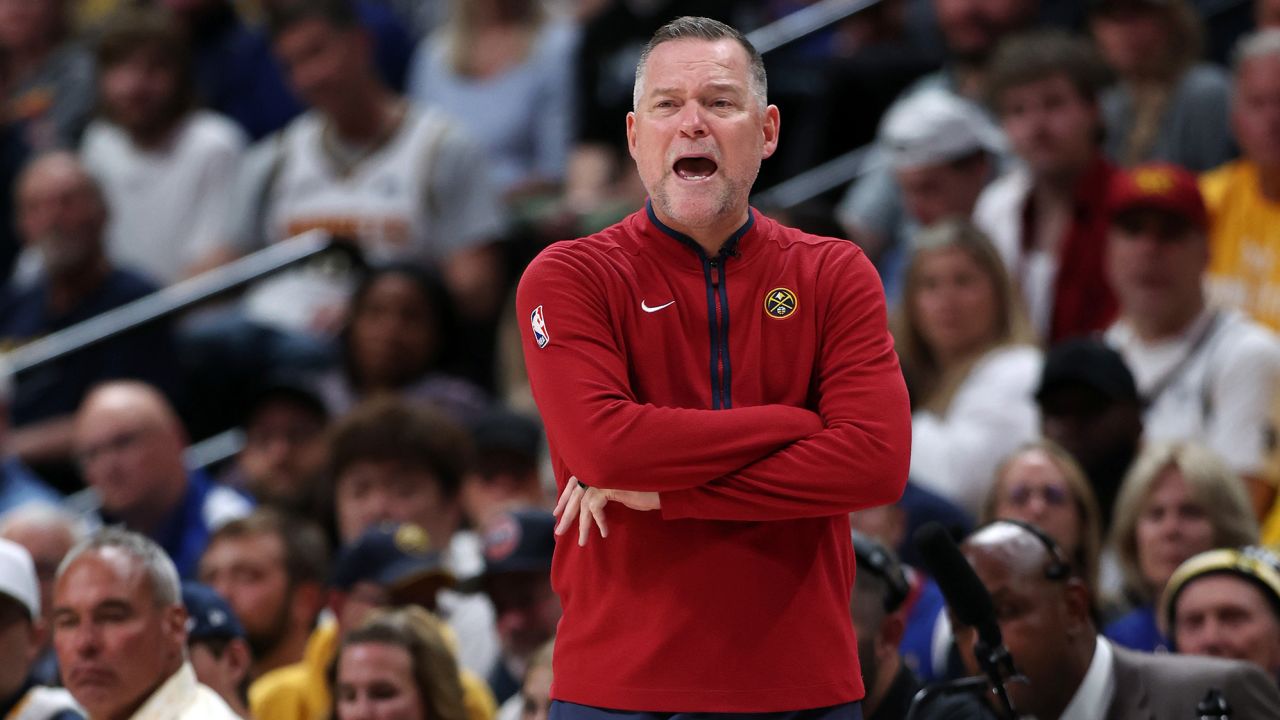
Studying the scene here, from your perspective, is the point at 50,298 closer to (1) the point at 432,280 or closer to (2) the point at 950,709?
(1) the point at 432,280

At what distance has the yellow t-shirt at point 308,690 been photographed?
20.5 ft

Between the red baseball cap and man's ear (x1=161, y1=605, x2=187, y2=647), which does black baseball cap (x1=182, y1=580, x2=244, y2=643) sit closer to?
man's ear (x1=161, y1=605, x2=187, y2=647)

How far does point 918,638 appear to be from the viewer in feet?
20.6

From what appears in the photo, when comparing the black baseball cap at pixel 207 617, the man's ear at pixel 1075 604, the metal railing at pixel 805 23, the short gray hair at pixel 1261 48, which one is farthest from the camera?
the metal railing at pixel 805 23

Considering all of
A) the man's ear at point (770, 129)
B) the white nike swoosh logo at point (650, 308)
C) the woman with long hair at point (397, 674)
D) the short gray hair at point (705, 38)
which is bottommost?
the woman with long hair at point (397, 674)

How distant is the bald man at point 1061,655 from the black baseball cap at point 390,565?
2.14 m

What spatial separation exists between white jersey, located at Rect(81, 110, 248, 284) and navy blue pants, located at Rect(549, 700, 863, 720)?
6.77 m

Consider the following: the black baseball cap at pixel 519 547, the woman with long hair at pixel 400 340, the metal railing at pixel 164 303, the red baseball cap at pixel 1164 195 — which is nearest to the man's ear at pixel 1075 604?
the black baseball cap at pixel 519 547

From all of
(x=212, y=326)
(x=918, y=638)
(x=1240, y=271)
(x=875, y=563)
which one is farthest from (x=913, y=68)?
(x=875, y=563)

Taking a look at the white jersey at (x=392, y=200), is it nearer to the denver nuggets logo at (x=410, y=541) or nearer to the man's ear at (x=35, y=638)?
the denver nuggets logo at (x=410, y=541)

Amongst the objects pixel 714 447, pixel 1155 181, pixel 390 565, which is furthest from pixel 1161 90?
pixel 714 447

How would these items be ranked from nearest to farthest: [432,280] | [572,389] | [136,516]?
[572,389] < [136,516] < [432,280]

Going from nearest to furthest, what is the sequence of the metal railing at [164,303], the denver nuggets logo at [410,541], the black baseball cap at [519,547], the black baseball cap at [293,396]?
1. the black baseball cap at [519,547]
2. the denver nuggets logo at [410,541]
3. the black baseball cap at [293,396]
4. the metal railing at [164,303]

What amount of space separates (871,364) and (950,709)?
1.36m
